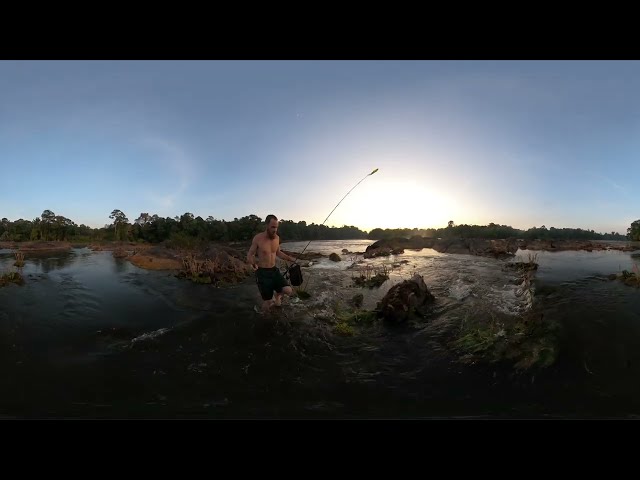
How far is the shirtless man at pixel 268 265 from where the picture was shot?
162 inches

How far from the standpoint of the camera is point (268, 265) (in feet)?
13.8

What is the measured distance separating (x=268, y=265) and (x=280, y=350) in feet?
4.21

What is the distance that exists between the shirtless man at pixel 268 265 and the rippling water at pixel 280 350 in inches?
8.3

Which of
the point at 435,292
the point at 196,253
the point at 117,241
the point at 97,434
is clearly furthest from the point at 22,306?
the point at 435,292

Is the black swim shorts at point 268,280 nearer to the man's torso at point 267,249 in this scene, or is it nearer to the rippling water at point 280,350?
the man's torso at point 267,249

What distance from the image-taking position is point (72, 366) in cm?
325

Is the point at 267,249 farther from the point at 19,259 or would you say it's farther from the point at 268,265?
the point at 19,259

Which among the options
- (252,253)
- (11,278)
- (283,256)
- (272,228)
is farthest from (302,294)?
(11,278)

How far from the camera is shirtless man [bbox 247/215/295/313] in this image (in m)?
4.11

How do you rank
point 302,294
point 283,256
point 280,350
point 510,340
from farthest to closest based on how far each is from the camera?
1. point 302,294
2. point 283,256
3. point 280,350
4. point 510,340

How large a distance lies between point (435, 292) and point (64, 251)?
610 cm

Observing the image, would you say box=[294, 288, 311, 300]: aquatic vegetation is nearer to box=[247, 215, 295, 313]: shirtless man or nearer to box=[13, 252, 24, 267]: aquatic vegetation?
box=[247, 215, 295, 313]: shirtless man

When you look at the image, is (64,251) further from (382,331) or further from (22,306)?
(382,331)
